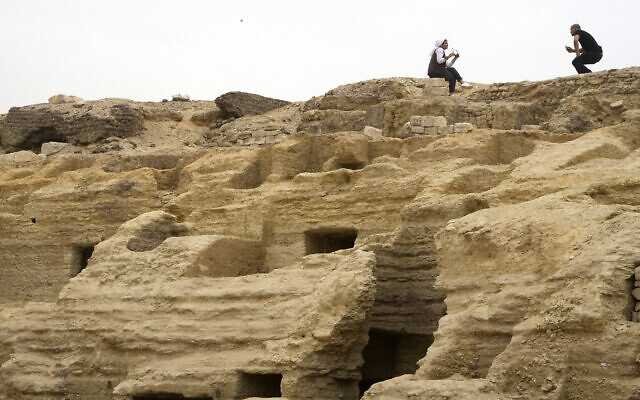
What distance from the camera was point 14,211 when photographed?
19.8 meters

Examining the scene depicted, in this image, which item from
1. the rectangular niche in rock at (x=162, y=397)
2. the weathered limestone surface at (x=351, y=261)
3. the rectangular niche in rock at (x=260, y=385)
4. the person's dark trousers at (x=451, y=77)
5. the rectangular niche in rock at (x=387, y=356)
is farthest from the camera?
the person's dark trousers at (x=451, y=77)

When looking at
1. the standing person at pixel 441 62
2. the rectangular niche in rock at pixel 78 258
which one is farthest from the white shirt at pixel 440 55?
the rectangular niche in rock at pixel 78 258

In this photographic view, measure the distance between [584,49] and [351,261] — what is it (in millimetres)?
9447

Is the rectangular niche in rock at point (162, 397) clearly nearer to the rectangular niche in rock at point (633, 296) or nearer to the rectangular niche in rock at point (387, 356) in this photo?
the rectangular niche in rock at point (387, 356)

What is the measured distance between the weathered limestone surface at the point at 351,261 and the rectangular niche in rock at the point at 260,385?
0.03m

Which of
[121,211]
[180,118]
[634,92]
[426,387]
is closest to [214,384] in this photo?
[426,387]

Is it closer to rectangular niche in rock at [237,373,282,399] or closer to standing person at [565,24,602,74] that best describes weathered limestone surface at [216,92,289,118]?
standing person at [565,24,602,74]

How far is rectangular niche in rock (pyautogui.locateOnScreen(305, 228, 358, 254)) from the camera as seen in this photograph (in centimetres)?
1616

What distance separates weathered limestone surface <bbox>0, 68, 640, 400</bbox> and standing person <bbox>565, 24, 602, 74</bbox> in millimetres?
950

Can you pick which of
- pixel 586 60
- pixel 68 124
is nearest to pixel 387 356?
pixel 586 60

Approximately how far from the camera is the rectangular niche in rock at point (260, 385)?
1294 cm

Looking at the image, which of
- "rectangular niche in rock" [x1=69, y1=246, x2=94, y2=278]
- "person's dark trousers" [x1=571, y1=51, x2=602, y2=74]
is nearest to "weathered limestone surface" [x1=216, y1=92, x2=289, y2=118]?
"rectangular niche in rock" [x1=69, y1=246, x2=94, y2=278]

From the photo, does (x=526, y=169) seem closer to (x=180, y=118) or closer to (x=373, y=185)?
(x=373, y=185)

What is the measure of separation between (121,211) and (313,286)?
6.19 metres
